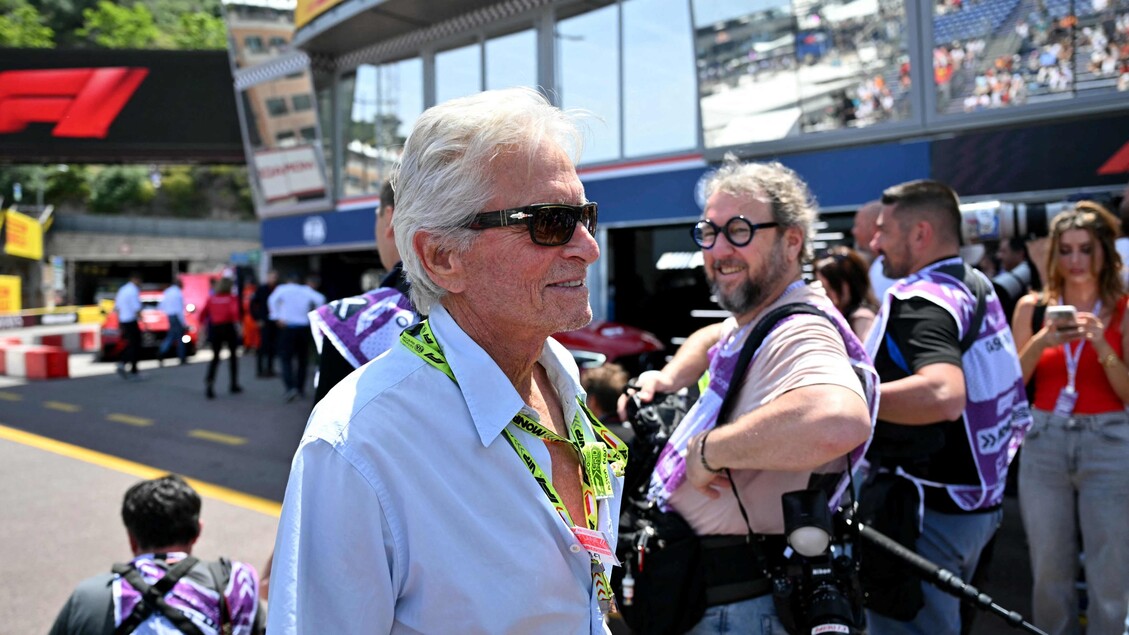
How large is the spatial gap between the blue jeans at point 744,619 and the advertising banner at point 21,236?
127 feet

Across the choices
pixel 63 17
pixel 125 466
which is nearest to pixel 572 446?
pixel 125 466

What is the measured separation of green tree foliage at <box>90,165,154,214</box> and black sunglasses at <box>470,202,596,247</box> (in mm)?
54381

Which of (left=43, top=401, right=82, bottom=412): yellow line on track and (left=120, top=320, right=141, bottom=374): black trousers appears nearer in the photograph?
(left=43, top=401, right=82, bottom=412): yellow line on track

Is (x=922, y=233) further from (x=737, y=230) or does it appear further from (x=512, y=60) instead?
(x=512, y=60)

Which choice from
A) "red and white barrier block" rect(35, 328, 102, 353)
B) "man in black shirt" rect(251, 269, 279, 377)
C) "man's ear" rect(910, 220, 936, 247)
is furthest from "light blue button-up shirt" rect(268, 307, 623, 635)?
"red and white barrier block" rect(35, 328, 102, 353)

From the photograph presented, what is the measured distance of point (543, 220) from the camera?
1353 mm

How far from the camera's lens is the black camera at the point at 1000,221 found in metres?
4.20

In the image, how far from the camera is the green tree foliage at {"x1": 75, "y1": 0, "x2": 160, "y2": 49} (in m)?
53.0

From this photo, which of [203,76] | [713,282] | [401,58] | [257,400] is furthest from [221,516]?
[203,76]

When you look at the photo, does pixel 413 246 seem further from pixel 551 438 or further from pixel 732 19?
pixel 732 19

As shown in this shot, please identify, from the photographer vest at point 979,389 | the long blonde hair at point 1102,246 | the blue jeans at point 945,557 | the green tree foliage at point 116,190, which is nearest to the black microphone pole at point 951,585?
the blue jeans at point 945,557

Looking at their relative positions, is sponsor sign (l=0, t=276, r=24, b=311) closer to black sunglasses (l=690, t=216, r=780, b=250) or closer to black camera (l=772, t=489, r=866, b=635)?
black sunglasses (l=690, t=216, r=780, b=250)

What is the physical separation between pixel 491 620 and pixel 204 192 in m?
56.0

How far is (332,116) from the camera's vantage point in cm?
1708
